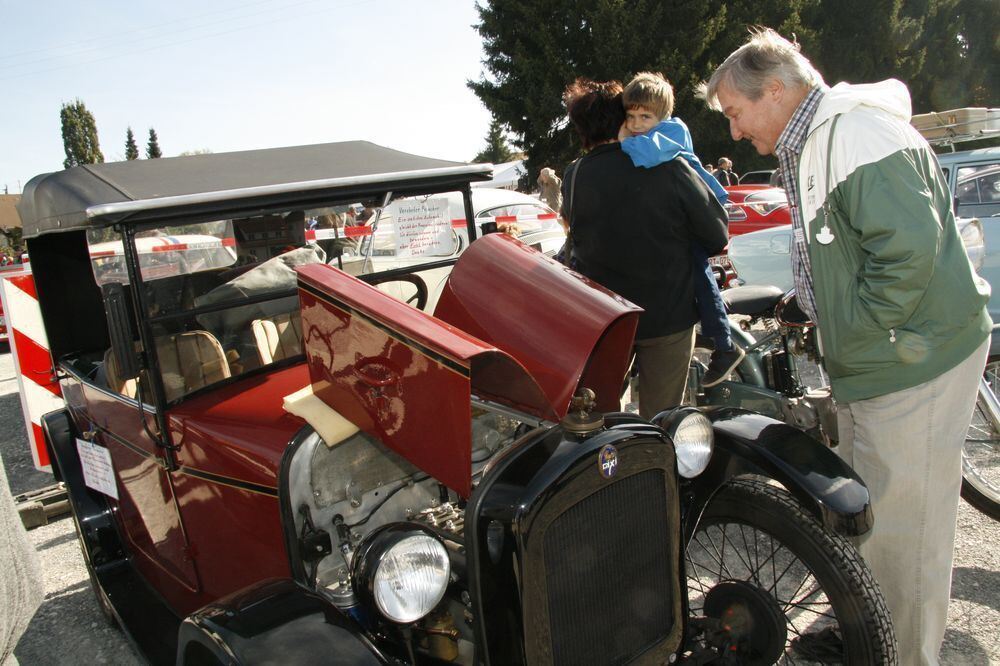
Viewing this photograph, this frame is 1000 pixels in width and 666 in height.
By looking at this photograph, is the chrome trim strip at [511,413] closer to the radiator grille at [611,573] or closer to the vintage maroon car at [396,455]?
the vintage maroon car at [396,455]

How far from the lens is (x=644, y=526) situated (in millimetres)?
1762

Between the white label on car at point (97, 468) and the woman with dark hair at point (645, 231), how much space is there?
208cm

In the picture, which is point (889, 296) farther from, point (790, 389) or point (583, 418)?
point (790, 389)

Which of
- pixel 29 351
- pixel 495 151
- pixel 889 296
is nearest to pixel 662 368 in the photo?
pixel 889 296

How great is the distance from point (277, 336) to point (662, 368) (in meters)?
1.55

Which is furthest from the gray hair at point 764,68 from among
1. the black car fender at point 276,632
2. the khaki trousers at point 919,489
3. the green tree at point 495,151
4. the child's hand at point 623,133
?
the green tree at point 495,151

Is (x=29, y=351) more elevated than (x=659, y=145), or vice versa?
(x=659, y=145)

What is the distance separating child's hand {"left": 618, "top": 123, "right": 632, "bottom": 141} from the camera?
2.89 metres

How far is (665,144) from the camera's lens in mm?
2705

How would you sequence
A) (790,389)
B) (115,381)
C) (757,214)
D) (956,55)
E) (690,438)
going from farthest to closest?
(956,55)
(757,214)
(790,389)
(115,381)
(690,438)

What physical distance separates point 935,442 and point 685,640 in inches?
35.9

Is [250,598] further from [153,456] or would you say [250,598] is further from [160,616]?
[160,616]

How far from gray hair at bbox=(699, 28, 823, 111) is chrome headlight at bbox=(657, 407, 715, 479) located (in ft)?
3.23

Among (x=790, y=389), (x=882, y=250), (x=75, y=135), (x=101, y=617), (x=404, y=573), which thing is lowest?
(x=101, y=617)
